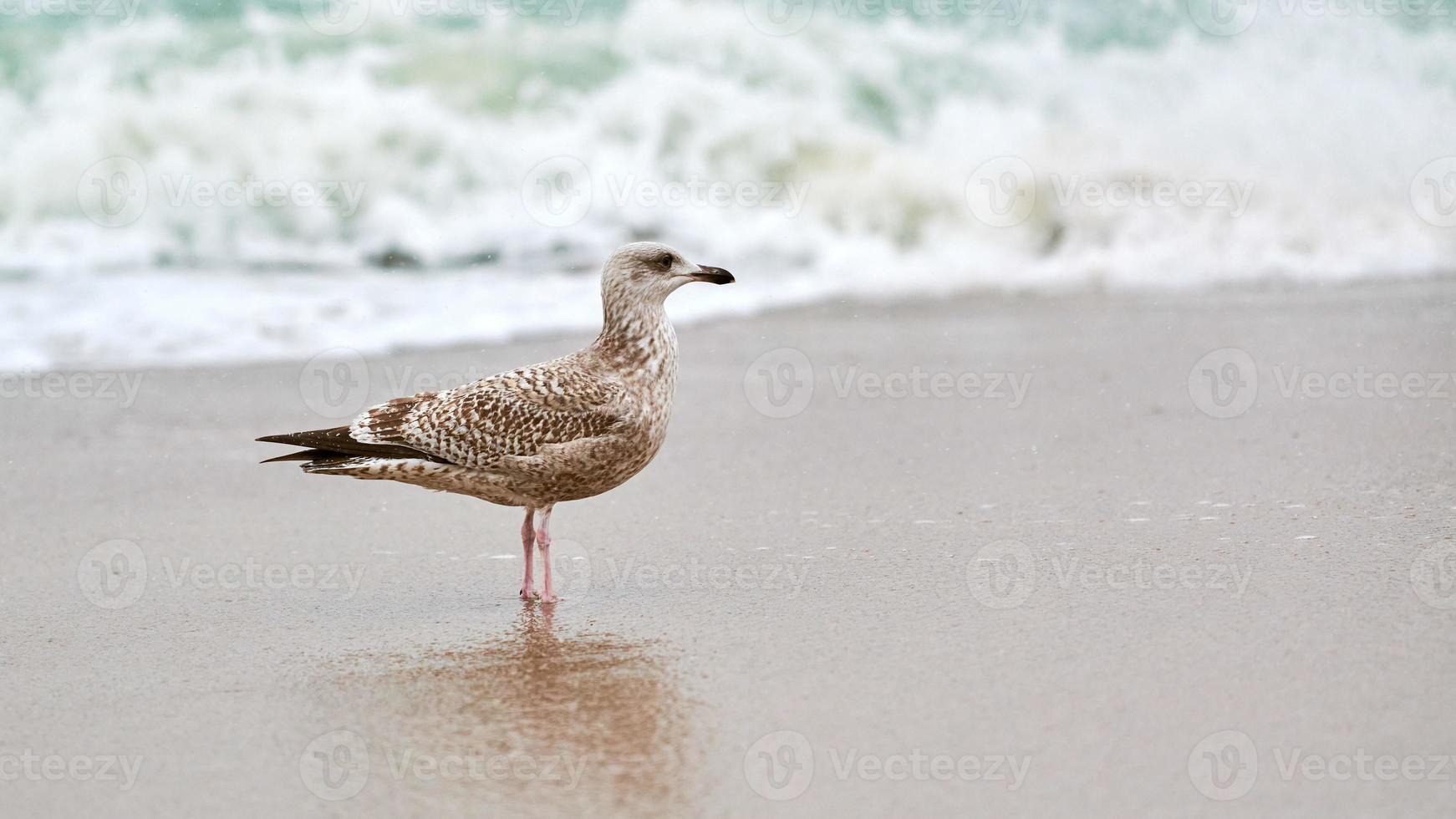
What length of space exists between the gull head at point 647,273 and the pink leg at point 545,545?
2.60 feet

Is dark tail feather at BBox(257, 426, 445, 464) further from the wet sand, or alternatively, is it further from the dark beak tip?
the dark beak tip

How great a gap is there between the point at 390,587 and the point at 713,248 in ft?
27.2

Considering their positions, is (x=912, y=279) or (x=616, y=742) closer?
(x=616, y=742)

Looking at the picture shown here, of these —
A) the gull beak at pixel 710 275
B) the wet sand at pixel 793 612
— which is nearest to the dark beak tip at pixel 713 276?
the gull beak at pixel 710 275

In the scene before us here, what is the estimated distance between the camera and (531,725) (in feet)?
12.2

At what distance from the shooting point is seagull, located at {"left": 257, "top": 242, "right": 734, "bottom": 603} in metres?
4.98

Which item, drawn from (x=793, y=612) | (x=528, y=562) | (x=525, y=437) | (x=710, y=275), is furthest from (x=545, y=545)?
(x=710, y=275)

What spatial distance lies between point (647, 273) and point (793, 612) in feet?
4.60

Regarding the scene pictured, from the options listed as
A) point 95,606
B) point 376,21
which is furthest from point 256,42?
point 95,606

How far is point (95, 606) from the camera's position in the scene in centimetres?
495

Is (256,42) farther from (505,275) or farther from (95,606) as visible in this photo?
(95,606)

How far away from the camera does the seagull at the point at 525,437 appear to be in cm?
498

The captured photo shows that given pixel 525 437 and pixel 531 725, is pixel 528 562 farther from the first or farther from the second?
pixel 531 725

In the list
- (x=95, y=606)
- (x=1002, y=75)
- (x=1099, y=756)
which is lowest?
(x=1099, y=756)
